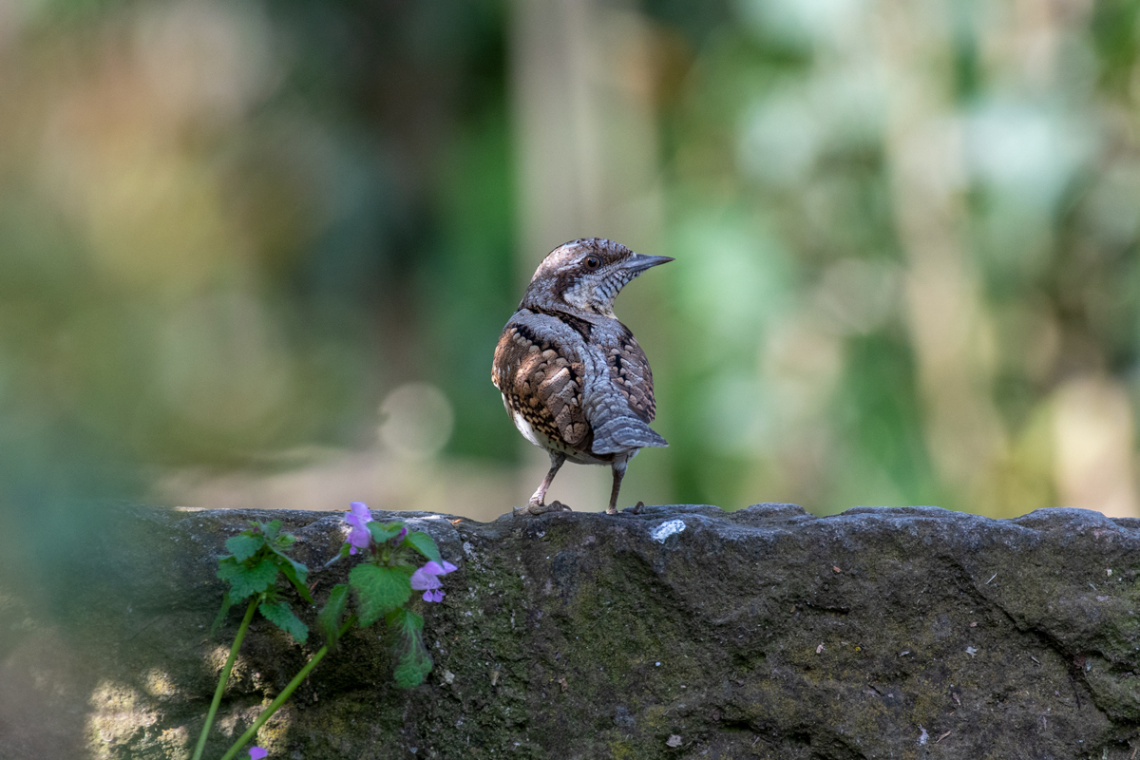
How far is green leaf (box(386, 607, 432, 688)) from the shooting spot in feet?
8.35

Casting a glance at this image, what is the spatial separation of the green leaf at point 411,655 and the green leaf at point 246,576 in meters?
0.29

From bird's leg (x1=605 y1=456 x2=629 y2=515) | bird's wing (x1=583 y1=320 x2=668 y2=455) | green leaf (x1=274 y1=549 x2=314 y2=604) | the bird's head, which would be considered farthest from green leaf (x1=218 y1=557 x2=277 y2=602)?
the bird's head

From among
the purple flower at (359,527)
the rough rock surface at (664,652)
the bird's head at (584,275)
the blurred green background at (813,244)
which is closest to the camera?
the purple flower at (359,527)

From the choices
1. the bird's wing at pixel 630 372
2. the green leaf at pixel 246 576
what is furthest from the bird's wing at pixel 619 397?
the green leaf at pixel 246 576

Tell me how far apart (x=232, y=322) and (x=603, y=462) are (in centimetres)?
139

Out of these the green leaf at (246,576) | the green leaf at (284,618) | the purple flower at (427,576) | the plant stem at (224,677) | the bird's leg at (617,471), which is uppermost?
the bird's leg at (617,471)

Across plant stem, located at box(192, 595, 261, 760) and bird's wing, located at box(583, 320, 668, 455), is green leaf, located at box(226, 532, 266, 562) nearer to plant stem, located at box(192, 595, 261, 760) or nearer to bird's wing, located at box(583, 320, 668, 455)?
plant stem, located at box(192, 595, 261, 760)

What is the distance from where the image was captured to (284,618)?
8.38 feet

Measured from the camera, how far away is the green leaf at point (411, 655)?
2545 mm

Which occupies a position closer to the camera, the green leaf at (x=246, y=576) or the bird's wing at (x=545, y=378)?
the green leaf at (x=246, y=576)

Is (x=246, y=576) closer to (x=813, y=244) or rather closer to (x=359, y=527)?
A: (x=359, y=527)

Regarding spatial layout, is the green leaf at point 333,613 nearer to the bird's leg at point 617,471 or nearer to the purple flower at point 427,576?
the purple flower at point 427,576

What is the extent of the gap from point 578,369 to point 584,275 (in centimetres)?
81

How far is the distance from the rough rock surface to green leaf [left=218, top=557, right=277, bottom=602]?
281 mm
